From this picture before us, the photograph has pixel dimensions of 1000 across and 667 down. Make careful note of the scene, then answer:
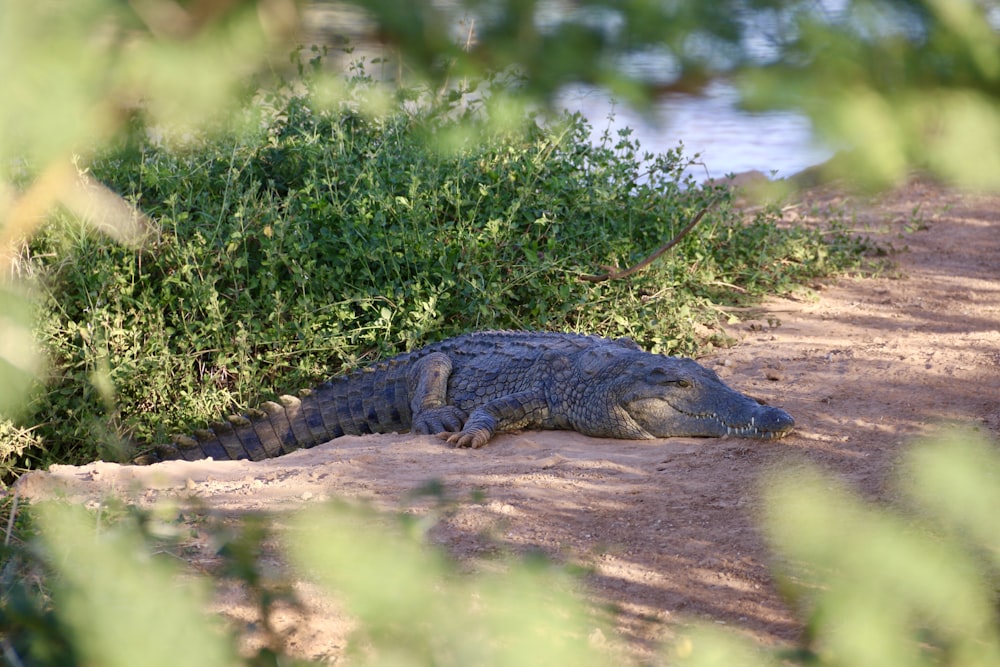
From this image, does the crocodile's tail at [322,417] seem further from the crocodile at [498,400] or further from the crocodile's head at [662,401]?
the crocodile's head at [662,401]

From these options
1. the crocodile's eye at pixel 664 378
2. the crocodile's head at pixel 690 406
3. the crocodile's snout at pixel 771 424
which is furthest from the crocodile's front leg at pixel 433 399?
the crocodile's snout at pixel 771 424

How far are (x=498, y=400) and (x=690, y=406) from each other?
118 centimetres

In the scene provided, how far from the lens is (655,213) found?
8.12m

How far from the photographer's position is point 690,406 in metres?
5.81

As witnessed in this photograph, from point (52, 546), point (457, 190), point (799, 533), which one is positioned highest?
point (457, 190)

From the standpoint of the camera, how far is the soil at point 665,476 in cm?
362

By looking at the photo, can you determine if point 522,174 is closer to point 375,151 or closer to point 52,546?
point 375,151

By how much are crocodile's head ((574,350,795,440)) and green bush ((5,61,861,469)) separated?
117 centimetres

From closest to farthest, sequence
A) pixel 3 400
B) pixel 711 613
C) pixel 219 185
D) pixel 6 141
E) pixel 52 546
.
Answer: pixel 6 141, pixel 3 400, pixel 52 546, pixel 711 613, pixel 219 185

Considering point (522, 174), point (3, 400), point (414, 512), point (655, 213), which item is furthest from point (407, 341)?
point (3, 400)

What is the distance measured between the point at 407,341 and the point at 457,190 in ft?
3.68

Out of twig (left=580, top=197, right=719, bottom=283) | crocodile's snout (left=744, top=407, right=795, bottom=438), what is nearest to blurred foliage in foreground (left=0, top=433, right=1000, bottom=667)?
crocodile's snout (left=744, top=407, right=795, bottom=438)

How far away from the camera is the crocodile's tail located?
6.65 meters

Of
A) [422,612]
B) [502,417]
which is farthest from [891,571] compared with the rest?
[502,417]
